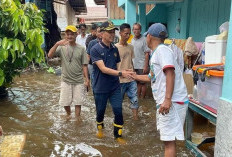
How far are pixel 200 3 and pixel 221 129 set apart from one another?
18.4 ft

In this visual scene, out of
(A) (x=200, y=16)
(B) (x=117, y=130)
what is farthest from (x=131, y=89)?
(A) (x=200, y=16)

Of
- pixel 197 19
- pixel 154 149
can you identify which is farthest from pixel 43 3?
pixel 154 149

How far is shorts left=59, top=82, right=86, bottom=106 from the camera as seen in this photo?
4859mm

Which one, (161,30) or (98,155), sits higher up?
(161,30)

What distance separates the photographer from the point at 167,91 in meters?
2.62

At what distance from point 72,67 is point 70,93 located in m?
0.53

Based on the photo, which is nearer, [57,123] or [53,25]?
[57,123]

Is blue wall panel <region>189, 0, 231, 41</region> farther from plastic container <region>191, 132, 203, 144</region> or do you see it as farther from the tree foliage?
the tree foliage

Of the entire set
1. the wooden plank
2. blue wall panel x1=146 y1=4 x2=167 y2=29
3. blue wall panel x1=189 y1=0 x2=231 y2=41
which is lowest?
the wooden plank

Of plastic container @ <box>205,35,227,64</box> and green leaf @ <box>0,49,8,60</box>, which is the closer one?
plastic container @ <box>205,35,227,64</box>

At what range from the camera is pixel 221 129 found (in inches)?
108

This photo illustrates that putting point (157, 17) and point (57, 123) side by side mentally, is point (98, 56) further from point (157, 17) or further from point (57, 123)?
point (157, 17)

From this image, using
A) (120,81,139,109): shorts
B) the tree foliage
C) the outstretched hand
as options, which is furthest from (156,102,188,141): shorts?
the tree foliage

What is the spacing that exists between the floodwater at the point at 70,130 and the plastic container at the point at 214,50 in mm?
1423
